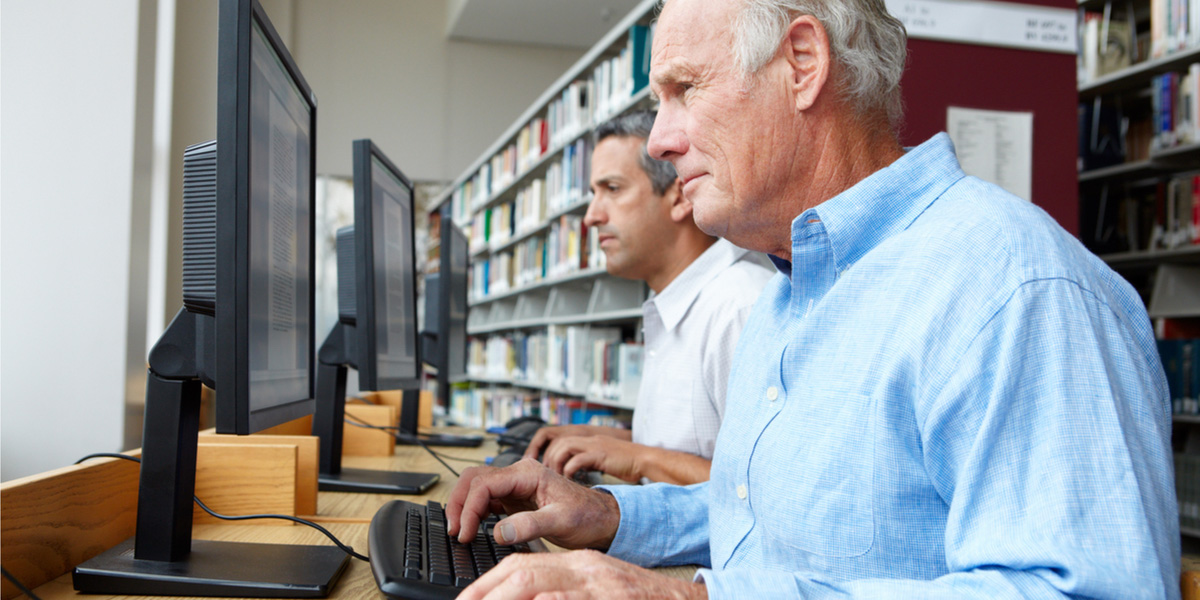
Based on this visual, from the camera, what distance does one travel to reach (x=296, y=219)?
106 cm

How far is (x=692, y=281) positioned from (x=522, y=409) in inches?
131

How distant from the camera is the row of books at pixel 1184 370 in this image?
3.08m

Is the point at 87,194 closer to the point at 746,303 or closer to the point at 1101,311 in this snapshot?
the point at 746,303

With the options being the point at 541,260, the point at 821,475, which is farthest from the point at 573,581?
the point at 541,260

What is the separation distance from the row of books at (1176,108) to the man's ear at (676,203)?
7.11 ft

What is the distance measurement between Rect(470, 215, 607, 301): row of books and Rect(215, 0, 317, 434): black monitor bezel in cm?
222

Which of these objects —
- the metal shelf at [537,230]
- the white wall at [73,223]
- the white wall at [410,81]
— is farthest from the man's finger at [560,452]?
the white wall at [410,81]

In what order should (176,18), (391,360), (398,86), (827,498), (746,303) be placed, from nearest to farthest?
(827,498) → (391,360) → (746,303) → (176,18) → (398,86)

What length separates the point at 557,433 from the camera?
1.82m

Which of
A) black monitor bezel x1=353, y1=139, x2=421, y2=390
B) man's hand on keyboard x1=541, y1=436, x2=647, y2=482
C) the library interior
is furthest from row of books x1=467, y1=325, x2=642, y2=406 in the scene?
black monitor bezel x1=353, y1=139, x2=421, y2=390

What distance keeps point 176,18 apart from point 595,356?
7.46 ft

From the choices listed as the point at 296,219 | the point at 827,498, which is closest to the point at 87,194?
A: the point at 296,219

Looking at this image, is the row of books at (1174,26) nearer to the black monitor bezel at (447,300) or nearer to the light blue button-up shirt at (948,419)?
the black monitor bezel at (447,300)

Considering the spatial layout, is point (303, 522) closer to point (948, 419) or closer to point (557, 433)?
point (948, 419)
